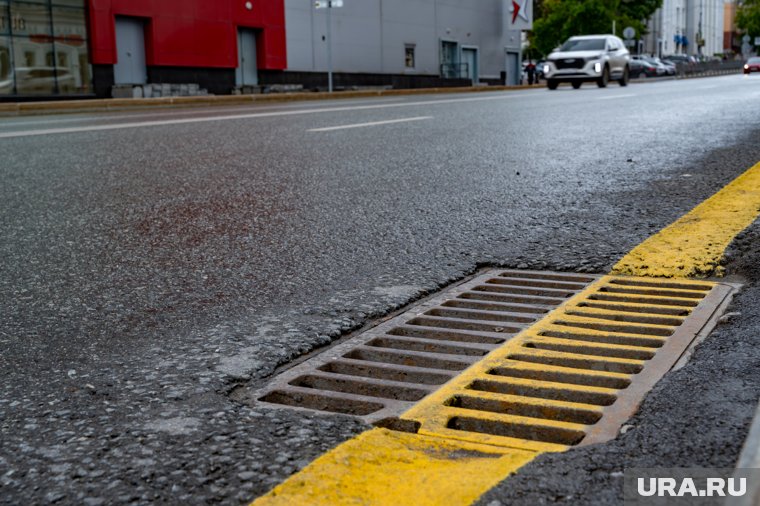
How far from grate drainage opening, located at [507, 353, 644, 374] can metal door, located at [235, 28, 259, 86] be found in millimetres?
28158

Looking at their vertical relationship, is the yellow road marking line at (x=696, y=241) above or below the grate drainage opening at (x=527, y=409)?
above

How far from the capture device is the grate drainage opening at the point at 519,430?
1840 millimetres

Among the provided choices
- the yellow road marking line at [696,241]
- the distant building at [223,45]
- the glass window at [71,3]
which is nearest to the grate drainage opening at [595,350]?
the yellow road marking line at [696,241]

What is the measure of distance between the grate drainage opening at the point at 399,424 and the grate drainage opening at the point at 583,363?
21.6 inches

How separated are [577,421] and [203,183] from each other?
383 cm

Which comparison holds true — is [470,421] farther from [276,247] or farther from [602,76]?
[602,76]

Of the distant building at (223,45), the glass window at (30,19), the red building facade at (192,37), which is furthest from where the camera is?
the red building facade at (192,37)

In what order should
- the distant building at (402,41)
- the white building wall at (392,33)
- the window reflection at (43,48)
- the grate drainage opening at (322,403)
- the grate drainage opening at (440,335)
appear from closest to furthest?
the grate drainage opening at (322,403), the grate drainage opening at (440,335), the window reflection at (43,48), the white building wall at (392,33), the distant building at (402,41)

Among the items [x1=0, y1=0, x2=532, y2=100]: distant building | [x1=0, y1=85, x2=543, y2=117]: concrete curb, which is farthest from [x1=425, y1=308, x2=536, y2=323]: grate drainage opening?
[x1=0, y1=0, x2=532, y2=100]: distant building

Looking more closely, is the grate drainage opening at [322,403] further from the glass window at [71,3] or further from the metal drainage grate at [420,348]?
the glass window at [71,3]

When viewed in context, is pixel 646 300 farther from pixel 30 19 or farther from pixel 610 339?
pixel 30 19

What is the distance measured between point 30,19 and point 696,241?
75.5ft

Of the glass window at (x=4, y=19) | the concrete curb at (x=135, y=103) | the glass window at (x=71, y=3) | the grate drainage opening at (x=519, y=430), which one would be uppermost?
the glass window at (x=71, y=3)

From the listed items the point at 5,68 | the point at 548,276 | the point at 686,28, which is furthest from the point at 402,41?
the point at 686,28
